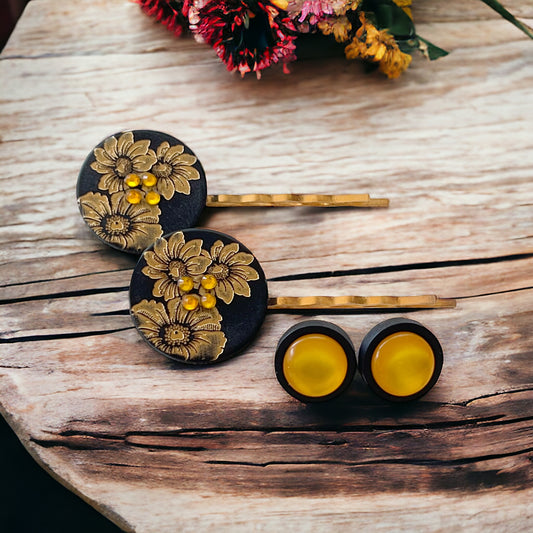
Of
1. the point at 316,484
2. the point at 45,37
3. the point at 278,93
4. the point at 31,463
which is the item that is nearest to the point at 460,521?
the point at 316,484

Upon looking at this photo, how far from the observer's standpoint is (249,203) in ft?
2.97

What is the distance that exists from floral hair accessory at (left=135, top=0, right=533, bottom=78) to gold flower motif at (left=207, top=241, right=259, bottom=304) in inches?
13.3

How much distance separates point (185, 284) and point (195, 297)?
2 cm

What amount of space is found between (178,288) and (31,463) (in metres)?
0.65

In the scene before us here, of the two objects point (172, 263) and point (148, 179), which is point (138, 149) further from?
point (172, 263)

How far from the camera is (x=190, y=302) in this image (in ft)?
2.58

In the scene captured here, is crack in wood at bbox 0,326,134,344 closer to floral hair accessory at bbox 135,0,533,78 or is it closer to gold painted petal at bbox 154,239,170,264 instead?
gold painted petal at bbox 154,239,170,264

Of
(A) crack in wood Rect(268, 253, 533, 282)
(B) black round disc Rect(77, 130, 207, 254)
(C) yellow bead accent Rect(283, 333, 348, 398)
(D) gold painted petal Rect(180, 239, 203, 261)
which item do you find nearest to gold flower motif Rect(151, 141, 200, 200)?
(B) black round disc Rect(77, 130, 207, 254)

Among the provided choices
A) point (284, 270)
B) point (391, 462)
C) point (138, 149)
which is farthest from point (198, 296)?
point (391, 462)

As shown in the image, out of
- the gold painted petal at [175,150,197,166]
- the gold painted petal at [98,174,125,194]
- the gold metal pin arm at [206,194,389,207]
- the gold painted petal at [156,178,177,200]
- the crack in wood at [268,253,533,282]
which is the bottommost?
the crack in wood at [268,253,533,282]

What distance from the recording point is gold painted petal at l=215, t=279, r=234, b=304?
81cm

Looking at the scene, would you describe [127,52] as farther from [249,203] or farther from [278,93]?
[249,203]

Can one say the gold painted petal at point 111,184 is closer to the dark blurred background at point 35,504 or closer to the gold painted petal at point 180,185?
the gold painted petal at point 180,185

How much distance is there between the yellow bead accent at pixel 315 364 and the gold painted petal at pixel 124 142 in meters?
0.41
